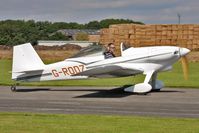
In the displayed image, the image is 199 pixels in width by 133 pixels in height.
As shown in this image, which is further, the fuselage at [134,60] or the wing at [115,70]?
the fuselage at [134,60]

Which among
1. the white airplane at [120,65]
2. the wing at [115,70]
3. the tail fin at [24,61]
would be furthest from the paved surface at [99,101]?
the tail fin at [24,61]

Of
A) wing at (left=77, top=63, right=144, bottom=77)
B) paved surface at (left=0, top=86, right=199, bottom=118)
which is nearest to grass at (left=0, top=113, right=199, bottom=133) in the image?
paved surface at (left=0, top=86, right=199, bottom=118)

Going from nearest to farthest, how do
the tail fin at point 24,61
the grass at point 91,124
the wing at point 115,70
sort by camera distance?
1. the grass at point 91,124
2. the wing at point 115,70
3. the tail fin at point 24,61

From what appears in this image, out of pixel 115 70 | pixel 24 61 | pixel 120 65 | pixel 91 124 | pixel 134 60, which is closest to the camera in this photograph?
pixel 91 124

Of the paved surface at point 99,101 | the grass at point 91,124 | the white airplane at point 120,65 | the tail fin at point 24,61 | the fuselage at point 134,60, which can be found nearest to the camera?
the grass at point 91,124

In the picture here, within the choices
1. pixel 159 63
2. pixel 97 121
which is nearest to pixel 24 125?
pixel 97 121

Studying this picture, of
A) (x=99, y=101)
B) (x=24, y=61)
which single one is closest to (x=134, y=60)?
(x=99, y=101)

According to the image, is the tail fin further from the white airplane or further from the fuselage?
the fuselage

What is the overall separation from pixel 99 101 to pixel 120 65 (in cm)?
318

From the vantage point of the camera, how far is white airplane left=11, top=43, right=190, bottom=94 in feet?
65.8

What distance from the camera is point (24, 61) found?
858 inches

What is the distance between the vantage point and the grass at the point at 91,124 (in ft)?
34.7

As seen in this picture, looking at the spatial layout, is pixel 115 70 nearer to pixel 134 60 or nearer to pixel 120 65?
pixel 120 65

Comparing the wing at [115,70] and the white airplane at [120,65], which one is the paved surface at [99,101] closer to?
the white airplane at [120,65]
